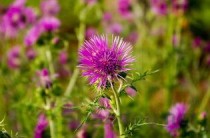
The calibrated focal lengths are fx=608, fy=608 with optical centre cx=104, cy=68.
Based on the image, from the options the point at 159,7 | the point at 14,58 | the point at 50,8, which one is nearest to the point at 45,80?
the point at 14,58

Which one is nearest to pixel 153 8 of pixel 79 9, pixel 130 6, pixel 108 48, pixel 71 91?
pixel 130 6

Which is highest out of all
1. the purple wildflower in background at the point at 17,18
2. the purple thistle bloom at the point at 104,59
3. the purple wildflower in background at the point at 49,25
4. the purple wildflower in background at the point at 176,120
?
the purple wildflower in background at the point at 17,18

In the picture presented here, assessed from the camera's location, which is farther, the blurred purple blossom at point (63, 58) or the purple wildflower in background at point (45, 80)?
the blurred purple blossom at point (63, 58)

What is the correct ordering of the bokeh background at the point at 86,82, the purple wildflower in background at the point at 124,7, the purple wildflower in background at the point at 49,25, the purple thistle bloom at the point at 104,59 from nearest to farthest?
the purple thistle bloom at the point at 104,59, the bokeh background at the point at 86,82, the purple wildflower in background at the point at 49,25, the purple wildflower in background at the point at 124,7

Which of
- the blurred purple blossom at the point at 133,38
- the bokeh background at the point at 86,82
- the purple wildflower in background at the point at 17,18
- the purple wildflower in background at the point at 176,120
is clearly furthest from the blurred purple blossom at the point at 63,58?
the purple wildflower in background at the point at 176,120

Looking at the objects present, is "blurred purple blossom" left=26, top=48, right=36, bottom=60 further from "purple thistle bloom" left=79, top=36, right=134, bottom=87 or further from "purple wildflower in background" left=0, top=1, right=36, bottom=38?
"purple thistle bloom" left=79, top=36, right=134, bottom=87

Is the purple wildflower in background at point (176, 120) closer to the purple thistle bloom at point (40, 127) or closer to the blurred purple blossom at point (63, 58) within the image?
the purple thistle bloom at point (40, 127)

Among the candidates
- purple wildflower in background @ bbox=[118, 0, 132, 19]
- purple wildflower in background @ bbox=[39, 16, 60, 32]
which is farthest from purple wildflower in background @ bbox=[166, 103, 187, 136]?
purple wildflower in background @ bbox=[118, 0, 132, 19]
